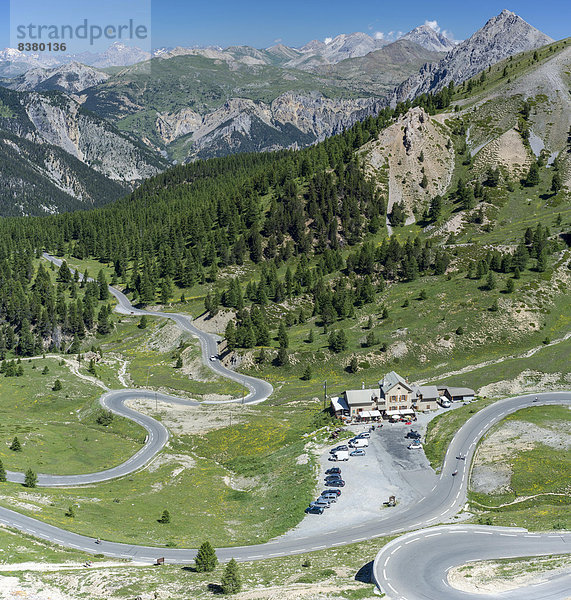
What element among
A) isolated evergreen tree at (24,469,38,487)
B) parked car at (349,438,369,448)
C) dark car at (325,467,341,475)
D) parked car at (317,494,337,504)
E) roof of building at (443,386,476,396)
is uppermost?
roof of building at (443,386,476,396)

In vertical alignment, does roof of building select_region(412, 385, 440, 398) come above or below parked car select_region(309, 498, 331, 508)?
above

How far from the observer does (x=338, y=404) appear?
108188 mm

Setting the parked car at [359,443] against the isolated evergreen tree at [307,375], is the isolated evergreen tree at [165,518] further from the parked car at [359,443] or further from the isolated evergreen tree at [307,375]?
the isolated evergreen tree at [307,375]

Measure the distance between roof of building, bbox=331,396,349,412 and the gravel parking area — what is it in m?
7.80

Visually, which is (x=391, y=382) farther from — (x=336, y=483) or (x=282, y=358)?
(x=282, y=358)

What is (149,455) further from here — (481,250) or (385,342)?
(481,250)

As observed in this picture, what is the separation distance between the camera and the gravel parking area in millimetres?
68750

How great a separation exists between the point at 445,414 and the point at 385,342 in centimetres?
3586

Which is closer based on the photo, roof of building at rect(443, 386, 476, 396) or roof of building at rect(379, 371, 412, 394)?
roof of building at rect(379, 371, 412, 394)

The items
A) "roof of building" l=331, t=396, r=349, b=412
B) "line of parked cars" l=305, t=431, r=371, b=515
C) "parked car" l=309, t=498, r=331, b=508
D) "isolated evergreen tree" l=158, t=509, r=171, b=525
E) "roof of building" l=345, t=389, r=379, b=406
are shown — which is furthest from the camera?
"roof of building" l=331, t=396, r=349, b=412

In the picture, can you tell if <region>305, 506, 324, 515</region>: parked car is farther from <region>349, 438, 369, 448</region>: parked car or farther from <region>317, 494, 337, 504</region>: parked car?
<region>349, 438, 369, 448</region>: parked car

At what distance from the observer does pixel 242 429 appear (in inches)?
4181

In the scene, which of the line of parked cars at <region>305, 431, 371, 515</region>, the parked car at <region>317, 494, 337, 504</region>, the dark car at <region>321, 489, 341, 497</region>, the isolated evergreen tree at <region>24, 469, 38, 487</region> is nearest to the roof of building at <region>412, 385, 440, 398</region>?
the line of parked cars at <region>305, 431, 371, 515</region>

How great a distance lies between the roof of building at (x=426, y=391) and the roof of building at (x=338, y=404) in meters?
16.1
